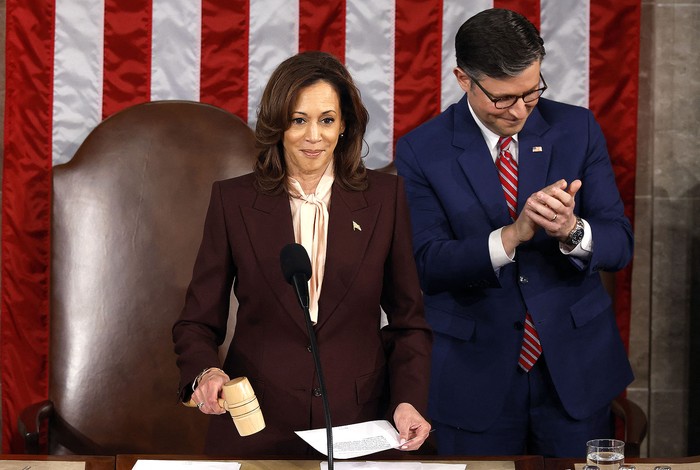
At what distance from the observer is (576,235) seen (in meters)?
2.43

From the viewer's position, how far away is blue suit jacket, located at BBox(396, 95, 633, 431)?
2.55 metres

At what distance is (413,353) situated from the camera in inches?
89.4

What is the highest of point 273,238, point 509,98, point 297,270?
point 509,98

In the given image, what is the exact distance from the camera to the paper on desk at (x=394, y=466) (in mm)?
2020

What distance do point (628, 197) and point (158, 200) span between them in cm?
162

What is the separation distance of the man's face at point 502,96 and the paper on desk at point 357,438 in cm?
85

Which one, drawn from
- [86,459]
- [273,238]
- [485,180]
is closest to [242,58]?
[485,180]

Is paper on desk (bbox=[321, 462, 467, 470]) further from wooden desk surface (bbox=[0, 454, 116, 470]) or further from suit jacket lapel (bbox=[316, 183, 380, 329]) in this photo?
wooden desk surface (bbox=[0, 454, 116, 470])

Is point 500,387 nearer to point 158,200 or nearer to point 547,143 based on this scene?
point 547,143

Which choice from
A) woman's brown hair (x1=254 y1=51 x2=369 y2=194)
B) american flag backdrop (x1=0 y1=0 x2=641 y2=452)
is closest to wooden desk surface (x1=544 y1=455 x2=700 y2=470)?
woman's brown hair (x1=254 y1=51 x2=369 y2=194)

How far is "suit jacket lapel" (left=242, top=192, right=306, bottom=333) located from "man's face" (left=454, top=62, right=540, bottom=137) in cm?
59

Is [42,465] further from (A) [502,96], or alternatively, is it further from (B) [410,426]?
(A) [502,96]

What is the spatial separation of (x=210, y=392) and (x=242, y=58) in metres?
1.76

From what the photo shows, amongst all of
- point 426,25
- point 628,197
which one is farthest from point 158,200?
point 628,197
